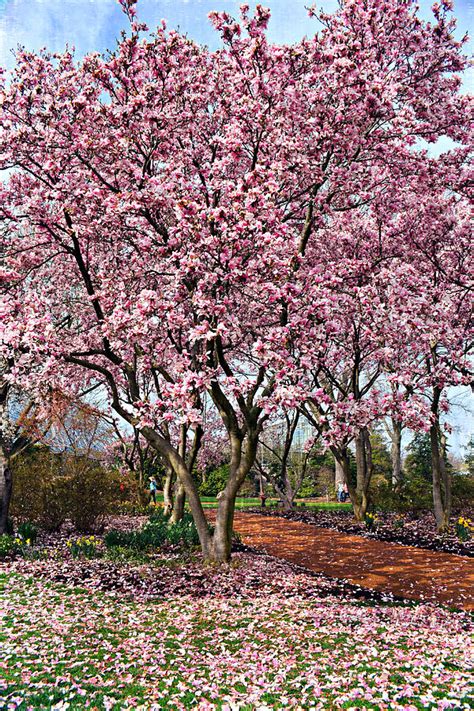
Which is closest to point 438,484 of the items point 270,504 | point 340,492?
point 270,504

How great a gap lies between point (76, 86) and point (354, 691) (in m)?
9.39

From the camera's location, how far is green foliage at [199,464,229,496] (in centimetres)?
3175

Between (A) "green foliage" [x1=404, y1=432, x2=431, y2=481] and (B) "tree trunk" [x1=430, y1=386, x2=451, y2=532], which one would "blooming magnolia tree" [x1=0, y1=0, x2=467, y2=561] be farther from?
(A) "green foliage" [x1=404, y1=432, x2=431, y2=481]

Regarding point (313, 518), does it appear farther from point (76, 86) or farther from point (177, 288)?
point (76, 86)

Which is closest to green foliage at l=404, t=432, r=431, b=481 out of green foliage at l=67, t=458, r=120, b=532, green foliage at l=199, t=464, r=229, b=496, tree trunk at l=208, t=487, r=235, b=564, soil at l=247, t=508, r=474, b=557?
soil at l=247, t=508, r=474, b=557

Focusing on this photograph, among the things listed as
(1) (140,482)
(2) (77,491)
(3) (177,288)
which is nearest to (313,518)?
(1) (140,482)

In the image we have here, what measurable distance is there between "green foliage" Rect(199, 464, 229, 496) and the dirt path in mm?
15289

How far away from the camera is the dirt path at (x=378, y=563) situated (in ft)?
30.3

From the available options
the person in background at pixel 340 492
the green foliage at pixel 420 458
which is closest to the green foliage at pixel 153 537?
the person in background at pixel 340 492

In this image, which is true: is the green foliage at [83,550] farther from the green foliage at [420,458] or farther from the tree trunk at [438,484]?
the green foliage at [420,458]

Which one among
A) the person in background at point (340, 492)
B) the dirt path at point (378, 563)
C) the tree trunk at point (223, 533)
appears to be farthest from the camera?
the person in background at point (340, 492)

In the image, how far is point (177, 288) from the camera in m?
9.14

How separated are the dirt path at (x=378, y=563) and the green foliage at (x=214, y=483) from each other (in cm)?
1529

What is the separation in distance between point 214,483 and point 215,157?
24468 mm
